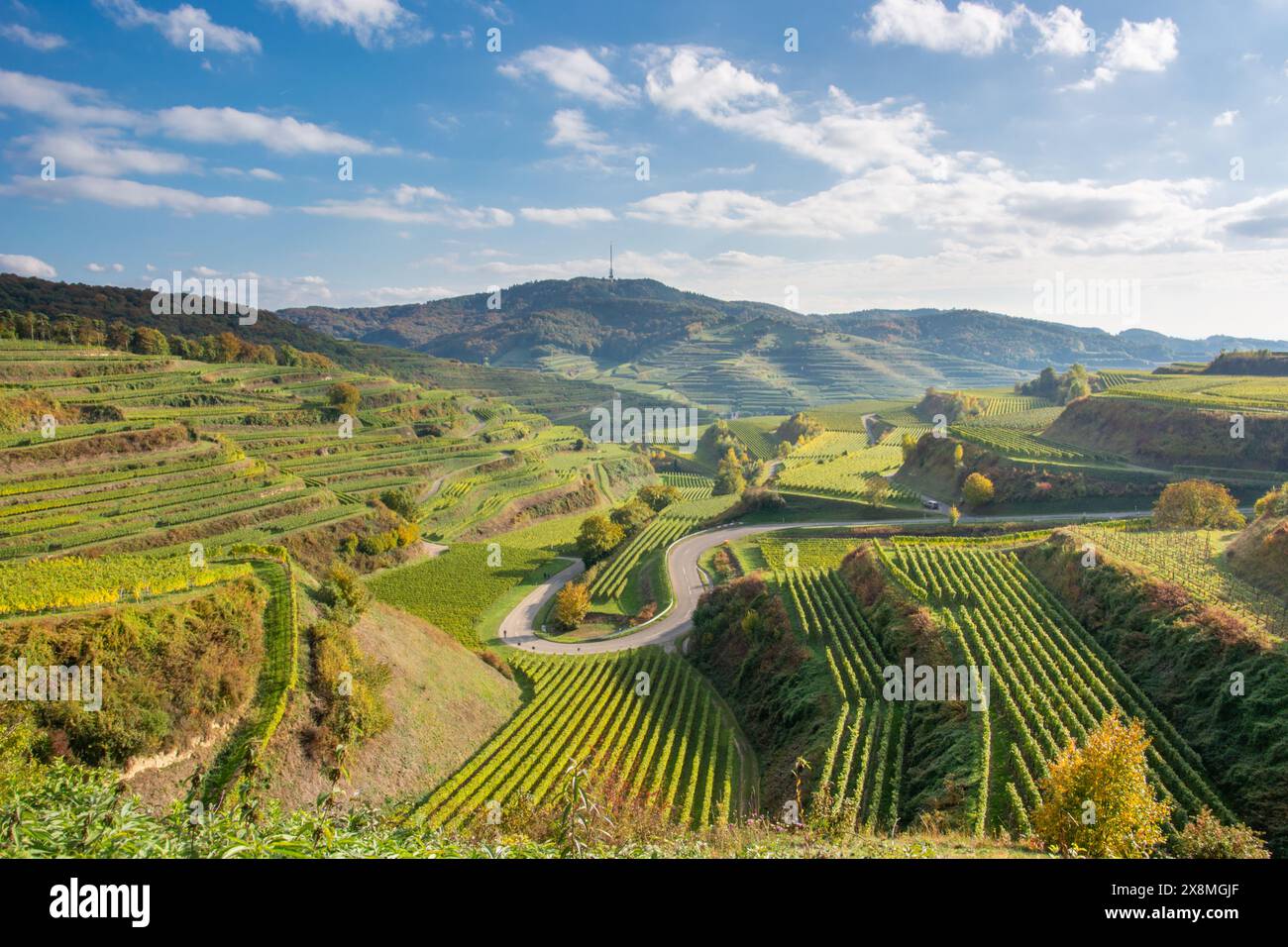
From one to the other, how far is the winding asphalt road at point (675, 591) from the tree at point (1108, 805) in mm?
31965

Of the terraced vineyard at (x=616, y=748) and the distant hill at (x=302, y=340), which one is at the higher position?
the distant hill at (x=302, y=340)

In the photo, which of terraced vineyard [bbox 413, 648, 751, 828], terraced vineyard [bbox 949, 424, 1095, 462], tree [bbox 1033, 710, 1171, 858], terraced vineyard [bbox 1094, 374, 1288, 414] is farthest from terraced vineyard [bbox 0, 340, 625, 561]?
terraced vineyard [bbox 1094, 374, 1288, 414]

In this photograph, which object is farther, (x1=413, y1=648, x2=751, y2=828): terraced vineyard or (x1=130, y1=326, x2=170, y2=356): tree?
(x1=130, y1=326, x2=170, y2=356): tree

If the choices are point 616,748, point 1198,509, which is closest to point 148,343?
point 616,748

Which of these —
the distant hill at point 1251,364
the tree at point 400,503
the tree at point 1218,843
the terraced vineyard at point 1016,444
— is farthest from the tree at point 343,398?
the distant hill at point 1251,364

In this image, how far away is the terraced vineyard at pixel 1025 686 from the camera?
71.5ft

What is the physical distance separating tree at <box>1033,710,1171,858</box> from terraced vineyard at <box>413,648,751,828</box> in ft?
36.2

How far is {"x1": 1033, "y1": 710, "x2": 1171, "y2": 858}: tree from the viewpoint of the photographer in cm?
1482

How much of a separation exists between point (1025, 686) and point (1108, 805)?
45.5 feet

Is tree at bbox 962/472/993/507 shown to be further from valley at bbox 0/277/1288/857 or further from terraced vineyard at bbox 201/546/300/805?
terraced vineyard at bbox 201/546/300/805

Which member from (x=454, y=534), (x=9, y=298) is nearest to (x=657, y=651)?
(x=454, y=534)

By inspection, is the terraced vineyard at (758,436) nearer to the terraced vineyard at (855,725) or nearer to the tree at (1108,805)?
the terraced vineyard at (855,725)

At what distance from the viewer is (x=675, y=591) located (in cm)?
5444

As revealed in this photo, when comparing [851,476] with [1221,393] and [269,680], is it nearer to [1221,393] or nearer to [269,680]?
[1221,393]
